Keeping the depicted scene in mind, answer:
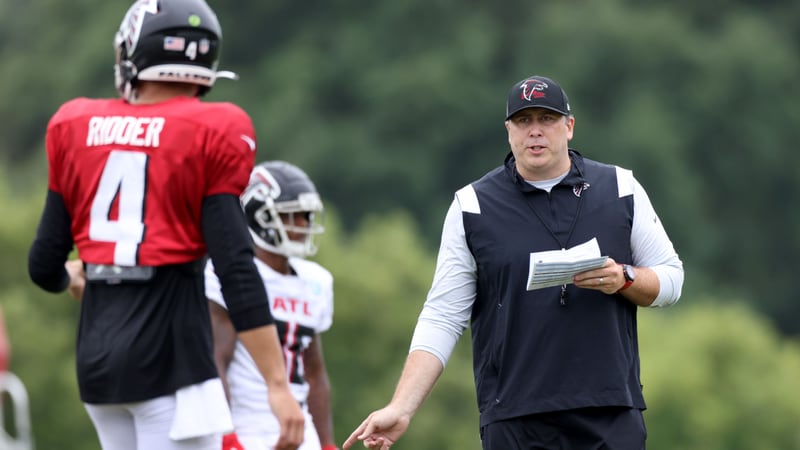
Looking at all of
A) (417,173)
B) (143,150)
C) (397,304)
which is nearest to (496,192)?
(143,150)

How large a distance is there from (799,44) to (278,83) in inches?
501

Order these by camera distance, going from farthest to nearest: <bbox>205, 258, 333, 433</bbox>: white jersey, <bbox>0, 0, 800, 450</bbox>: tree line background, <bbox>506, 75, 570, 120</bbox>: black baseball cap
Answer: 1. <bbox>0, 0, 800, 450</bbox>: tree line background
2. <bbox>205, 258, 333, 433</bbox>: white jersey
3. <bbox>506, 75, 570, 120</bbox>: black baseball cap

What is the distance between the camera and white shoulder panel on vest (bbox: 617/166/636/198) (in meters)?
6.31

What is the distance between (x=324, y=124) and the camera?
38.1 metres

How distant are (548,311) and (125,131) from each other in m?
1.62

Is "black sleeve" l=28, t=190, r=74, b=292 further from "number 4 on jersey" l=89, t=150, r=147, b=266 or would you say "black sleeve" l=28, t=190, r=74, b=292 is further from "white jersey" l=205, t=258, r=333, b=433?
"white jersey" l=205, t=258, r=333, b=433

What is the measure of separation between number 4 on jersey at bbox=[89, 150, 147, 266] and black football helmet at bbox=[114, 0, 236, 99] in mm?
300

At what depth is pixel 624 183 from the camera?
634 centimetres

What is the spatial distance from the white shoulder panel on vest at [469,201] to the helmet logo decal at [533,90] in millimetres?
400

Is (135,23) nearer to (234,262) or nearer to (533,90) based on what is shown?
(234,262)

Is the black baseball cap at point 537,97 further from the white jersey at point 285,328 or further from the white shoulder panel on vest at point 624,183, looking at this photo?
the white jersey at point 285,328

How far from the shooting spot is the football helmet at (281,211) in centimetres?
774

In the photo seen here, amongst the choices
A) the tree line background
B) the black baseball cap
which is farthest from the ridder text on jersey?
the tree line background

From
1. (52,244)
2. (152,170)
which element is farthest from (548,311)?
(52,244)
